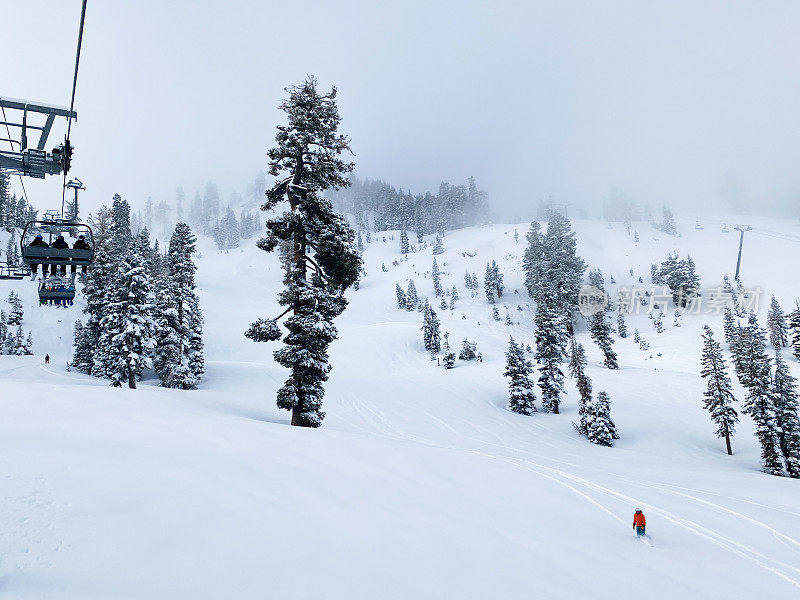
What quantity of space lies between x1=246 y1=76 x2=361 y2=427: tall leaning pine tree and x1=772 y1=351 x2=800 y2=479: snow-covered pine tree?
37487 mm

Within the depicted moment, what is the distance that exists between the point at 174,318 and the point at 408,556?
40.7m

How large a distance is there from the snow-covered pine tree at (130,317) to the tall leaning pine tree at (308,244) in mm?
21781

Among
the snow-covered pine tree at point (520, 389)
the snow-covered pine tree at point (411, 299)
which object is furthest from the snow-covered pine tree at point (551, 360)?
the snow-covered pine tree at point (411, 299)

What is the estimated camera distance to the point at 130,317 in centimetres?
3334

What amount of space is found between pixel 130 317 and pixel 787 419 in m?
52.4

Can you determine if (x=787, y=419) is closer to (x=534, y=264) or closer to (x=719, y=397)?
(x=719, y=397)

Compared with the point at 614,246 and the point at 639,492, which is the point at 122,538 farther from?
the point at 614,246

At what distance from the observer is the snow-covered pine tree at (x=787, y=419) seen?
33.1 meters

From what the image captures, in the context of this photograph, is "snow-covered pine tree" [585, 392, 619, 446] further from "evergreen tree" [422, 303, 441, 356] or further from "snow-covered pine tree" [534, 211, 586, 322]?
"snow-covered pine tree" [534, 211, 586, 322]

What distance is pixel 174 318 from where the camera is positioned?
1620 inches

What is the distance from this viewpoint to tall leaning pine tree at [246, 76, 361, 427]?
56.5 ft

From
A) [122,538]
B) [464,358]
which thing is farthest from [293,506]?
[464,358]

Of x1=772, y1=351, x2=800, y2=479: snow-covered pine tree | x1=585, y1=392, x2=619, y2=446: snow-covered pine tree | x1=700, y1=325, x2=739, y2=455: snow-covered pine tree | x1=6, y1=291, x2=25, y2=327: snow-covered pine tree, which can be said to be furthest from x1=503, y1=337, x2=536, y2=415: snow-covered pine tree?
x1=6, y1=291, x2=25, y2=327: snow-covered pine tree

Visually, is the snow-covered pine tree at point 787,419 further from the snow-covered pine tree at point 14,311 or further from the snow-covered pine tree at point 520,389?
the snow-covered pine tree at point 14,311
